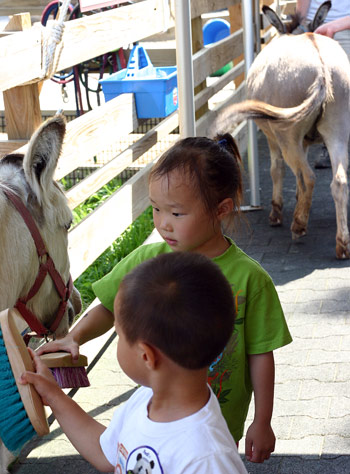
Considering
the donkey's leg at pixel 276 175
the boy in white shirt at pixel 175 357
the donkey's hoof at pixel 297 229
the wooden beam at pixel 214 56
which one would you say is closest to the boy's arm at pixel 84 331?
the boy in white shirt at pixel 175 357

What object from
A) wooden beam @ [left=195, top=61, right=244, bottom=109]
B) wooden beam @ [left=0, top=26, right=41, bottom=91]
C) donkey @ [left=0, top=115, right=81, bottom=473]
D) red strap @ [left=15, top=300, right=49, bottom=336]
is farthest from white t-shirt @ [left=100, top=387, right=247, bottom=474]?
wooden beam @ [left=195, top=61, right=244, bottom=109]

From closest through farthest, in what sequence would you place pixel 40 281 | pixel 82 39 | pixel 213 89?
1. pixel 40 281
2. pixel 82 39
3. pixel 213 89

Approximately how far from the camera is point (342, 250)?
5.00 m

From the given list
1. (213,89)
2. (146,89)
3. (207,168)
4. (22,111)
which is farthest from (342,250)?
(207,168)

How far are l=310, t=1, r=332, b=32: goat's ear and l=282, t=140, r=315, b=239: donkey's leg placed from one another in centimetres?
97

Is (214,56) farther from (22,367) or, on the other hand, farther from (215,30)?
(22,367)

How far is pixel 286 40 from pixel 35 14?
4033 mm

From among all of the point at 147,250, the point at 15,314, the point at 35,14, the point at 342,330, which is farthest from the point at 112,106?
the point at 35,14

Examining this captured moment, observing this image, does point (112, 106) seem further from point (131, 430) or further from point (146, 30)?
point (131, 430)

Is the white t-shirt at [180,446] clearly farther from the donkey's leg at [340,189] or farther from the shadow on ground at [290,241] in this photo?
the donkey's leg at [340,189]

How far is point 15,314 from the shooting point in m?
1.59

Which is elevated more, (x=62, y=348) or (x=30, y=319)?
(x=62, y=348)

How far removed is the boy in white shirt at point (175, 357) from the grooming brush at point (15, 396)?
0.20 metres

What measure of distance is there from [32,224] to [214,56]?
4837 mm
